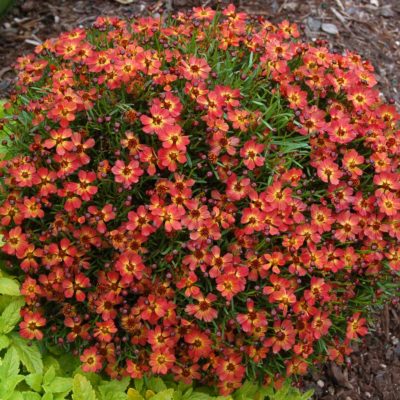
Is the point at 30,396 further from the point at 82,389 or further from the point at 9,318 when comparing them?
the point at 9,318

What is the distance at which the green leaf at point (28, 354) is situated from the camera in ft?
8.44

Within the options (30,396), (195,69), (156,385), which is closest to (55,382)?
(30,396)

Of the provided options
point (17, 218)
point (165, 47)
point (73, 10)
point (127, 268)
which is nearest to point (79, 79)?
point (165, 47)

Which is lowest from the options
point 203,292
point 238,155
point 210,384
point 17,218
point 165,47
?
point 210,384

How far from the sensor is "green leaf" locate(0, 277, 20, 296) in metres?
2.55

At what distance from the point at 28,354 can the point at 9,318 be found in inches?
6.4

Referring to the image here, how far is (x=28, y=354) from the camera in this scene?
2.61 m

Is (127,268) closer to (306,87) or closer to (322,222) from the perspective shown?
(322,222)

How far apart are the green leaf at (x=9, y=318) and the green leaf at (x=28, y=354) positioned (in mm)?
72

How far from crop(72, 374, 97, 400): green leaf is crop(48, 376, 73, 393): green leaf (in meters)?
0.11

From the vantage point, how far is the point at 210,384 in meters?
2.70

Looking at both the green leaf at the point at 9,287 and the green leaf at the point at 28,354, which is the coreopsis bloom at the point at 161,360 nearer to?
the green leaf at the point at 28,354

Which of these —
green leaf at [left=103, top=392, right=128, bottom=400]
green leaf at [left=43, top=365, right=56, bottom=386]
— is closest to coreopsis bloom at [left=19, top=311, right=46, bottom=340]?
green leaf at [left=43, top=365, right=56, bottom=386]

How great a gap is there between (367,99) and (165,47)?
912 mm
